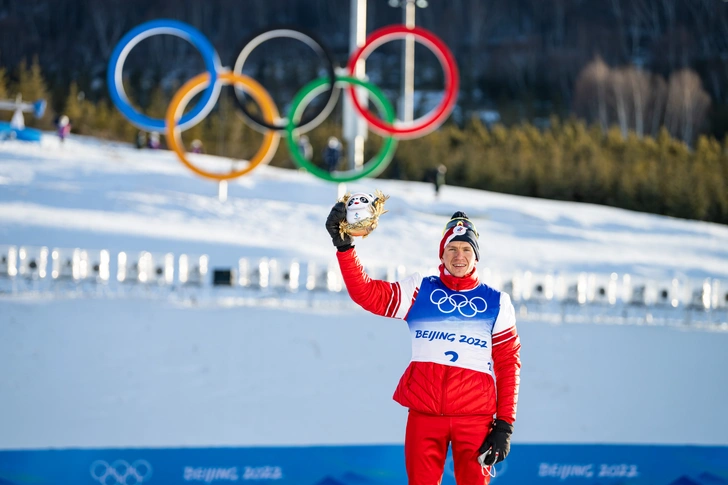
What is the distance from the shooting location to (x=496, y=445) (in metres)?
3.42

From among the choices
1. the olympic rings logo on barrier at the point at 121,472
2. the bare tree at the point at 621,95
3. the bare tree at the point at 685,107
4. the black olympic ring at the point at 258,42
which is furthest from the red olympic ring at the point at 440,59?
the bare tree at the point at 621,95

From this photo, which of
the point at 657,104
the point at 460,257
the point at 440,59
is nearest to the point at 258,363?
the point at 460,257

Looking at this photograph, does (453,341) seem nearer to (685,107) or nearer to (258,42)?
(258,42)

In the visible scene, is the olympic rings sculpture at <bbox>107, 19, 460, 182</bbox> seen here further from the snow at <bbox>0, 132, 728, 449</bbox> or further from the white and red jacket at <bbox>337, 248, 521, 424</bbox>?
the white and red jacket at <bbox>337, 248, 521, 424</bbox>

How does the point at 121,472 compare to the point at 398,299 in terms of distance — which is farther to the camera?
the point at 121,472

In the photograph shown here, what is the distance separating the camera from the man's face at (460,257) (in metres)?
3.53

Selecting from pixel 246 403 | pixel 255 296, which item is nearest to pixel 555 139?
pixel 255 296

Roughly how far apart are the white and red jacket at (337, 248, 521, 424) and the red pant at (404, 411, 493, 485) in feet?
0.13

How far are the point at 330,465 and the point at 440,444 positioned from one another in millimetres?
2371

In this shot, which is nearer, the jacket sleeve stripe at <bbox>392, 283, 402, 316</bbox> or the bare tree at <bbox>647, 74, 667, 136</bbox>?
the jacket sleeve stripe at <bbox>392, 283, 402, 316</bbox>

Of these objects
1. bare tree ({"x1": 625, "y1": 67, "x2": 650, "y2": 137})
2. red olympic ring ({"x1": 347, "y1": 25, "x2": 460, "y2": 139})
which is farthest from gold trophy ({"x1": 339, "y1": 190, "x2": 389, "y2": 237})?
bare tree ({"x1": 625, "y1": 67, "x2": 650, "y2": 137})

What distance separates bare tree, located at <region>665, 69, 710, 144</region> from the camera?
32594 mm

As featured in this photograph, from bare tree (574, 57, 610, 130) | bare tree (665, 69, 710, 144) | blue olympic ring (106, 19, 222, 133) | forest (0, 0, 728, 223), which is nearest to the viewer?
blue olympic ring (106, 19, 222, 133)

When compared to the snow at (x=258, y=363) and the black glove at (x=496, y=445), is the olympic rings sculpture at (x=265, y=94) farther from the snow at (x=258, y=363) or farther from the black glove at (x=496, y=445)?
the black glove at (x=496, y=445)
